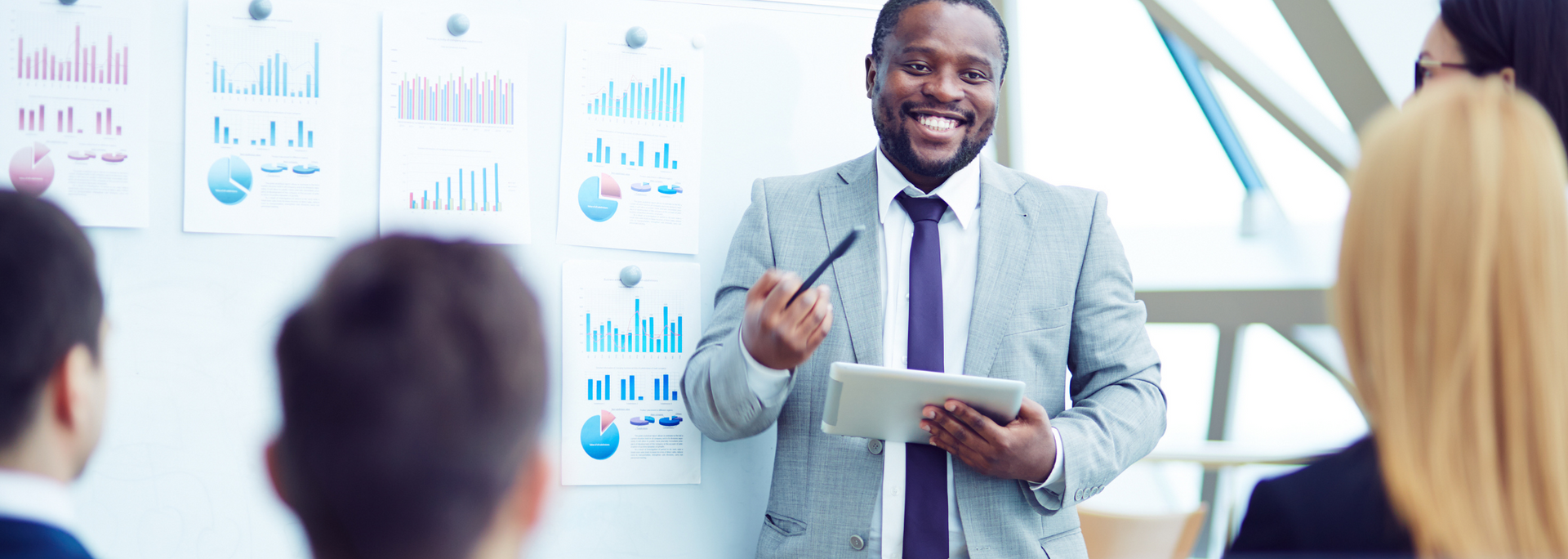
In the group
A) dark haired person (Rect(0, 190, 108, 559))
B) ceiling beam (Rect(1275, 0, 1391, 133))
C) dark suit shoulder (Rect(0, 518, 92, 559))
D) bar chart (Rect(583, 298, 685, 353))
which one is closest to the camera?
dark suit shoulder (Rect(0, 518, 92, 559))

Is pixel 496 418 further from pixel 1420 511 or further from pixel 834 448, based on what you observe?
pixel 834 448

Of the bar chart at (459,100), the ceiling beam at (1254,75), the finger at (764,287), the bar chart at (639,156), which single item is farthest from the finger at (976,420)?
the ceiling beam at (1254,75)

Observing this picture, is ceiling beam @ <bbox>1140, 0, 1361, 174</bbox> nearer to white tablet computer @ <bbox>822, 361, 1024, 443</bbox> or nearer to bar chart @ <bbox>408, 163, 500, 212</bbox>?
white tablet computer @ <bbox>822, 361, 1024, 443</bbox>

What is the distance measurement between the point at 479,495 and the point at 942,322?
1.21 m

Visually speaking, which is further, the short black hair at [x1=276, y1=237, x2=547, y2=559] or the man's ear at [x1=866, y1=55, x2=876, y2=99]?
the man's ear at [x1=866, y1=55, x2=876, y2=99]

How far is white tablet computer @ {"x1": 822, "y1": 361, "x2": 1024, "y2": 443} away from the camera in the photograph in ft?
5.14

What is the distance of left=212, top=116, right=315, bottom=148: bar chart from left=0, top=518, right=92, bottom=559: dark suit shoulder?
1.05m

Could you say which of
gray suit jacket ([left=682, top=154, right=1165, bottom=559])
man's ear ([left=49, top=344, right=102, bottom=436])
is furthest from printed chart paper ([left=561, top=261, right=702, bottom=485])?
man's ear ([left=49, top=344, right=102, bottom=436])

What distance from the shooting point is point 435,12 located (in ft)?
6.15

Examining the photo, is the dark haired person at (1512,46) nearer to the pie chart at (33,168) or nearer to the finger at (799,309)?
the finger at (799,309)

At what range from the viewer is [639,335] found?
195 centimetres

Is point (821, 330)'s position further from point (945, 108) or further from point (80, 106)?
point (80, 106)

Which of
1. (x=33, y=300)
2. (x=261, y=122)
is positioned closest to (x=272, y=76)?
(x=261, y=122)

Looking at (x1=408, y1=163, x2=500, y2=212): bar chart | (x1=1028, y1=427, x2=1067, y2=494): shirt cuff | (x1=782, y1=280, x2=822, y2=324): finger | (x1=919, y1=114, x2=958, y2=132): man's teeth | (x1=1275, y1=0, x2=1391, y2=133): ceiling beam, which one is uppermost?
(x1=1275, y1=0, x2=1391, y2=133): ceiling beam
